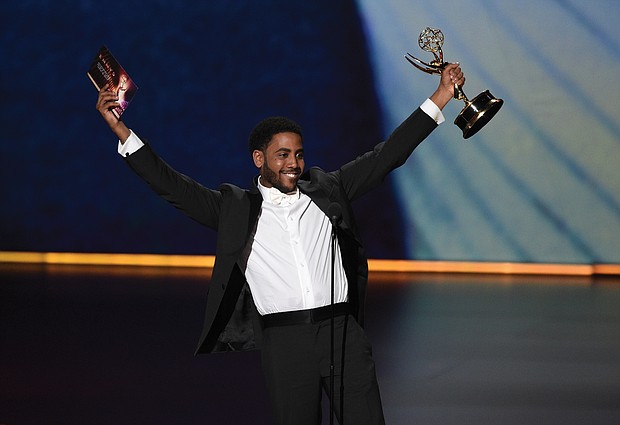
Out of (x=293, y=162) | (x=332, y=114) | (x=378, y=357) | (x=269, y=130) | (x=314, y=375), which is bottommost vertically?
(x=314, y=375)

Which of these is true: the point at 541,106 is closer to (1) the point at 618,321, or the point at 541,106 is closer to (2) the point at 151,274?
(1) the point at 618,321

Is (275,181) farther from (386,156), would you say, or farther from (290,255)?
(386,156)

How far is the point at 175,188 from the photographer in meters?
2.88

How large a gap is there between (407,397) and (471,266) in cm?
499

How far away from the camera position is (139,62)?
10.1 metres

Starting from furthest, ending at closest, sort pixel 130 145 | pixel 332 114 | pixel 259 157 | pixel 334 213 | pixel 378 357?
pixel 332 114 < pixel 378 357 < pixel 259 157 < pixel 130 145 < pixel 334 213

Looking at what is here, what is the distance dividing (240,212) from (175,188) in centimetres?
20

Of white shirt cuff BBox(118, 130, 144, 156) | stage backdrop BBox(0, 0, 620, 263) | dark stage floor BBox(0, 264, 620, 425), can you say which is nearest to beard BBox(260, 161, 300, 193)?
white shirt cuff BBox(118, 130, 144, 156)

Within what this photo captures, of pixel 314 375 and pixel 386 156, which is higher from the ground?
pixel 386 156

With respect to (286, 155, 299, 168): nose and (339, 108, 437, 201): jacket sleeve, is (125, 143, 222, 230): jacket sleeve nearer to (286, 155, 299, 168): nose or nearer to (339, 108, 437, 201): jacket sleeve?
(286, 155, 299, 168): nose

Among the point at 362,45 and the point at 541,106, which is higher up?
the point at 362,45

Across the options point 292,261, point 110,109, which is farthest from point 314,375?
point 110,109

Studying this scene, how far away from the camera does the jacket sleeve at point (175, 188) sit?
2818mm

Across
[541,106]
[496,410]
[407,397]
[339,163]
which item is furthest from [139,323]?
[541,106]
